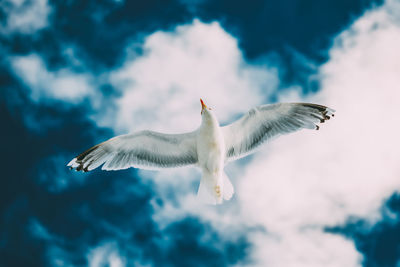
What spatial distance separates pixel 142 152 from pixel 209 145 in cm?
108

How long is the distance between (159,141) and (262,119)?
5.06ft

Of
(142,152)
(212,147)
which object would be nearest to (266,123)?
(212,147)

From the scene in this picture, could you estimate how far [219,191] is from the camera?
654 cm

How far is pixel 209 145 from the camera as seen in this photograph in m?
6.62

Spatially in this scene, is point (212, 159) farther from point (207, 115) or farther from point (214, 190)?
point (207, 115)

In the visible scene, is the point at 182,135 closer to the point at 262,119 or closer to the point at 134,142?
the point at 134,142

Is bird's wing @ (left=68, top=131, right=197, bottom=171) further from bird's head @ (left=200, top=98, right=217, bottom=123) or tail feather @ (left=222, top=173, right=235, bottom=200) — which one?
tail feather @ (left=222, top=173, right=235, bottom=200)

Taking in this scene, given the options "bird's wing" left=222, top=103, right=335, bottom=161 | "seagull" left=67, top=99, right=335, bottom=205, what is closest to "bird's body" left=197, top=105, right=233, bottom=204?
"seagull" left=67, top=99, right=335, bottom=205

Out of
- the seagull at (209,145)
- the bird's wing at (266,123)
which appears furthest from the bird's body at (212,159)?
the bird's wing at (266,123)

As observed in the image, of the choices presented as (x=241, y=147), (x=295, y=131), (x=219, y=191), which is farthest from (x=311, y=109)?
(x=219, y=191)

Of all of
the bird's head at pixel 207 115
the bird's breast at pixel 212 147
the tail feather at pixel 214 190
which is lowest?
the tail feather at pixel 214 190

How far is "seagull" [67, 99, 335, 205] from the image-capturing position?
6.58 m

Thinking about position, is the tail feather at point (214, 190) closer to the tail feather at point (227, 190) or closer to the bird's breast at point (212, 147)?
the tail feather at point (227, 190)

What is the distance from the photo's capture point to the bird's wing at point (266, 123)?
6.54 metres
